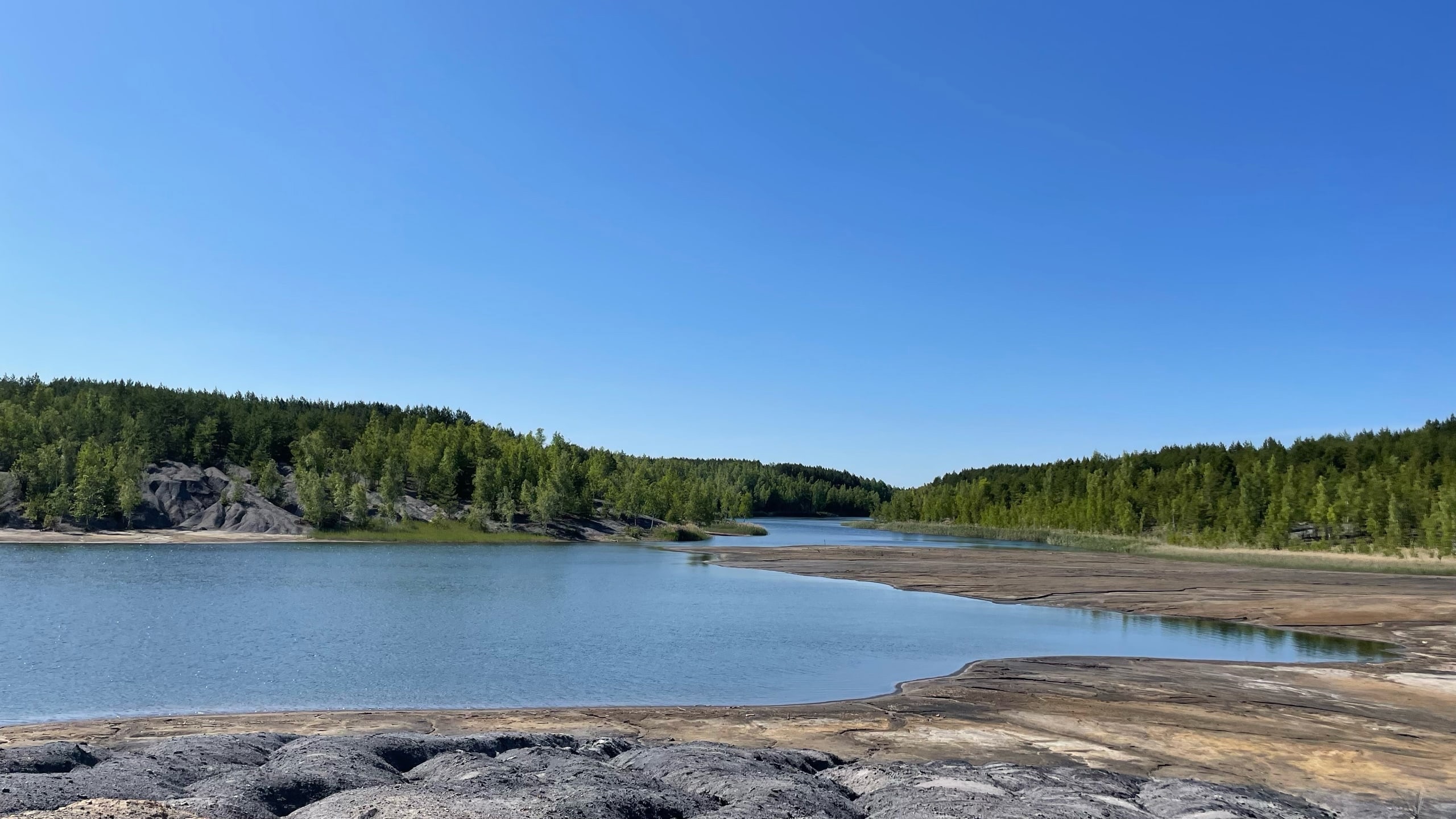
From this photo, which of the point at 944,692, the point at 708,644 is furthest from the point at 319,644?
the point at 944,692

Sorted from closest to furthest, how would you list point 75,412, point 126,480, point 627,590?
point 627,590 < point 126,480 < point 75,412

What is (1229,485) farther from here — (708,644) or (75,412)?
(75,412)

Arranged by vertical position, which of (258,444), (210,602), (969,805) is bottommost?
(210,602)

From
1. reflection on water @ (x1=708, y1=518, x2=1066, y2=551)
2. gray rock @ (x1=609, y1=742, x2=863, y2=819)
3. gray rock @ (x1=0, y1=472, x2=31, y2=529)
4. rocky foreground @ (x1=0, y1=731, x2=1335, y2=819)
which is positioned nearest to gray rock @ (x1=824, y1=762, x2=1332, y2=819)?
rocky foreground @ (x1=0, y1=731, x2=1335, y2=819)

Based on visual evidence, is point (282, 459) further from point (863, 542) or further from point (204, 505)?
point (863, 542)

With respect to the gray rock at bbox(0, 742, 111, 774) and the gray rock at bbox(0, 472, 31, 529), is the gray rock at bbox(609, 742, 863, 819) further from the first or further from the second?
the gray rock at bbox(0, 472, 31, 529)

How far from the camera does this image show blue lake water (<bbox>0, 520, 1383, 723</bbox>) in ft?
101

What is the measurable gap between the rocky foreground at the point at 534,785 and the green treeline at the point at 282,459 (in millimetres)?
140752

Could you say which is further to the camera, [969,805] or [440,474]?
[440,474]

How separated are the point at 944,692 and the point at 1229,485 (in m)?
166

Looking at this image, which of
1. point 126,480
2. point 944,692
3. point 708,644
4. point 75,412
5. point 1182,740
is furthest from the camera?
point 75,412

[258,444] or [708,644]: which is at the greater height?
[258,444]

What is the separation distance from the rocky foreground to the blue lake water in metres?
12.5

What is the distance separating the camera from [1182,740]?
78.8 ft
